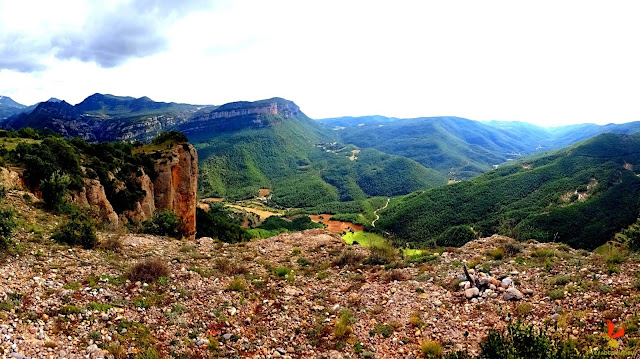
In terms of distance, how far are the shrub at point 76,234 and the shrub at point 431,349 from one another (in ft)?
47.5

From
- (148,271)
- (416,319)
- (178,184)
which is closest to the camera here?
(416,319)

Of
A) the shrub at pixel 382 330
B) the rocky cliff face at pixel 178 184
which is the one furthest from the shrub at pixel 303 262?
the rocky cliff face at pixel 178 184

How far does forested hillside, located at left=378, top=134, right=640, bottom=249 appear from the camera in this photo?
79.1m

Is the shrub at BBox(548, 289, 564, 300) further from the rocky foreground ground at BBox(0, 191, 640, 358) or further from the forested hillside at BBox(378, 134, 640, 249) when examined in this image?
the forested hillside at BBox(378, 134, 640, 249)

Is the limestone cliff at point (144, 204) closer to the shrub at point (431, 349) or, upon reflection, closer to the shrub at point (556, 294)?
the shrub at point (431, 349)

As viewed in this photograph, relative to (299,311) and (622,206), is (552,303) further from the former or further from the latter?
(622,206)

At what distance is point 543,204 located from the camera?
321ft

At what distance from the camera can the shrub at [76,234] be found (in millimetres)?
13883

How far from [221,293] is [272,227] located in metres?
78.7

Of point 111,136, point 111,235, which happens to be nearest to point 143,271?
point 111,235

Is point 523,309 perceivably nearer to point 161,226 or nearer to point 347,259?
point 347,259

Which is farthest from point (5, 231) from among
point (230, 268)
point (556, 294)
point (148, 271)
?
point (556, 294)

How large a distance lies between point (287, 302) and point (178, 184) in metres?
30.5

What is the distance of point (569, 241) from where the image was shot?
71875 mm
